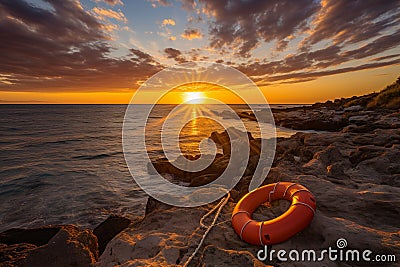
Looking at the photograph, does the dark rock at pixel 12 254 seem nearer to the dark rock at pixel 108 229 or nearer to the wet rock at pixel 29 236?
the wet rock at pixel 29 236

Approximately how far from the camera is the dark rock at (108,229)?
5.55m

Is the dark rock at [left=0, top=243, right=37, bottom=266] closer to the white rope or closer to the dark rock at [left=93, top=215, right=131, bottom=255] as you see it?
the dark rock at [left=93, top=215, right=131, bottom=255]

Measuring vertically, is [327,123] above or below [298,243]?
above

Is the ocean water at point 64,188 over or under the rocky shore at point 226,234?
under

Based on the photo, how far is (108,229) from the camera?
5.85 metres

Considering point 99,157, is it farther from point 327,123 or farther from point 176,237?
point 327,123

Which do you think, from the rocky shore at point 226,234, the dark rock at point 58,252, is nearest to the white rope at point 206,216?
the rocky shore at point 226,234

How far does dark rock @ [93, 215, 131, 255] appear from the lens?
18.2 feet

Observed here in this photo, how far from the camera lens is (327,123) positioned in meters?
22.6

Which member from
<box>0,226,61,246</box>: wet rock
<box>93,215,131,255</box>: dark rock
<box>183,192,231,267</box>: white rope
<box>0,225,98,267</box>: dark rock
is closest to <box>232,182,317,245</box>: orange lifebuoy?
<box>183,192,231,267</box>: white rope

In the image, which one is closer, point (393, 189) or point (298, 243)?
point (298, 243)

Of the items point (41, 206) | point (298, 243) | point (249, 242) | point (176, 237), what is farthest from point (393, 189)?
point (41, 206)

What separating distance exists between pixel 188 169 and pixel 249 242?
7.60m

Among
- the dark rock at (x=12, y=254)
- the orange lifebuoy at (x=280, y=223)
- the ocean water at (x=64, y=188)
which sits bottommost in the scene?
the ocean water at (x=64, y=188)
